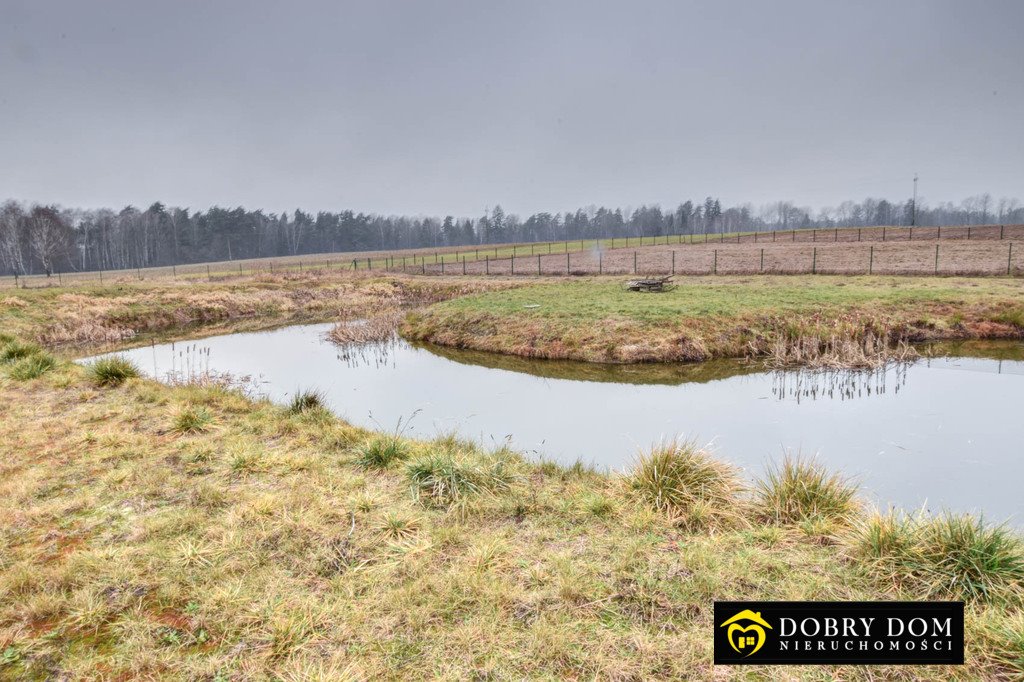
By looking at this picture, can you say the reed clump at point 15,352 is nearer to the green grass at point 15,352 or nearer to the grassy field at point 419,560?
the green grass at point 15,352

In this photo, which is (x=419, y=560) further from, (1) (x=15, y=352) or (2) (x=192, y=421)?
(1) (x=15, y=352)

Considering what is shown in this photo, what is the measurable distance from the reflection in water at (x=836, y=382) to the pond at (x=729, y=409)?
0.05m

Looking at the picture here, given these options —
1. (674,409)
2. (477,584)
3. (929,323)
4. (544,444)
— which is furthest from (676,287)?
(477,584)

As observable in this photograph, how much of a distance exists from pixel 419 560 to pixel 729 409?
7908mm

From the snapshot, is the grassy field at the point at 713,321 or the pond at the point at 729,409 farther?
the grassy field at the point at 713,321

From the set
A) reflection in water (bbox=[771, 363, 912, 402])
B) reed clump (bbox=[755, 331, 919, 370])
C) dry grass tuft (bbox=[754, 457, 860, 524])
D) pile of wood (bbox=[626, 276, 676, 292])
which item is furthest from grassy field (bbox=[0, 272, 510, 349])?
dry grass tuft (bbox=[754, 457, 860, 524])

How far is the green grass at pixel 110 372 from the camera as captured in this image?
10.6 metres

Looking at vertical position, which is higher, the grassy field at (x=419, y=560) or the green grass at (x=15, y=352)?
the green grass at (x=15, y=352)

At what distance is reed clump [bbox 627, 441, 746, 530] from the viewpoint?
16.4ft

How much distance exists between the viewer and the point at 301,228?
134 metres

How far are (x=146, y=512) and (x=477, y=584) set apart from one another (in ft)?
12.2

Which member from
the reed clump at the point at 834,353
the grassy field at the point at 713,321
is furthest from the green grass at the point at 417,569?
the grassy field at the point at 713,321

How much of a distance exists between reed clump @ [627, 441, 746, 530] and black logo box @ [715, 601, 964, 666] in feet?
5.10

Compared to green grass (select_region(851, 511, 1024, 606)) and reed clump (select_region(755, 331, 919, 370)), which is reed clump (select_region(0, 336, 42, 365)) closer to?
green grass (select_region(851, 511, 1024, 606))
